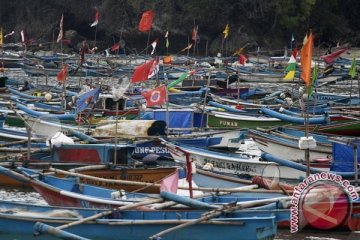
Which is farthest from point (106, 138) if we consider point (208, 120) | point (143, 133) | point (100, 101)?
point (100, 101)

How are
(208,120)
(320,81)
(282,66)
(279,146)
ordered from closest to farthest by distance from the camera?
(279,146) < (208,120) < (320,81) < (282,66)

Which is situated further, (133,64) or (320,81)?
(133,64)

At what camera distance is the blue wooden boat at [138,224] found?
14016 mm

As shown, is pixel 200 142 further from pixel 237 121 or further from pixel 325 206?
pixel 325 206

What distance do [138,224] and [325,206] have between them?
323cm

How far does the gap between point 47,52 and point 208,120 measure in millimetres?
50034

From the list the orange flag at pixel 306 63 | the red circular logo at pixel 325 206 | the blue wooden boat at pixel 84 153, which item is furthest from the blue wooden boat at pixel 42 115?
the red circular logo at pixel 325 206

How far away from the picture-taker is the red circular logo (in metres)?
15.1

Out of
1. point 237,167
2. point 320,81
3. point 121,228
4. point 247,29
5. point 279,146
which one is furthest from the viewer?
point 247,29

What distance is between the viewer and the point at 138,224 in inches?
563

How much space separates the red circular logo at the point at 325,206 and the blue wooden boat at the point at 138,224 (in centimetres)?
43

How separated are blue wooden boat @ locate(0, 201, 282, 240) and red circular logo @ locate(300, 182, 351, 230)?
0.43m

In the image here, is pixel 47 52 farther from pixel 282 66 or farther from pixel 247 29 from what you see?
pixel 282 66

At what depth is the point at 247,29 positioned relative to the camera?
7838 centimetres
